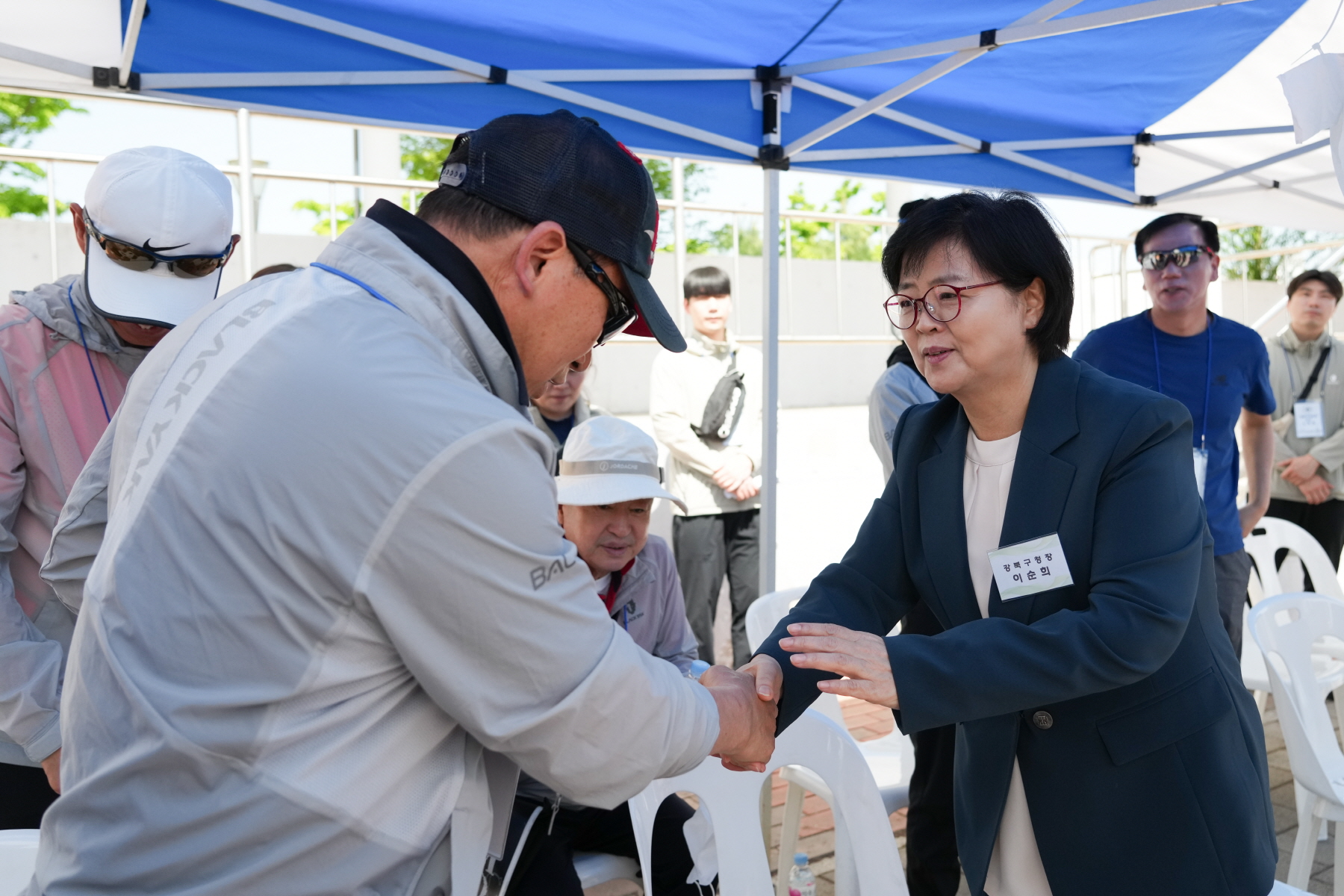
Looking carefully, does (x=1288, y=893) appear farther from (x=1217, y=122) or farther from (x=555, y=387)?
(x=1217, y=122)

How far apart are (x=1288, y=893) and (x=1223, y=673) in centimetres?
56

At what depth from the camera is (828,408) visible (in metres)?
13.5

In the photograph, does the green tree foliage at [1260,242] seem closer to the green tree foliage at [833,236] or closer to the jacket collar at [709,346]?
the green tree foliage at [833,236]

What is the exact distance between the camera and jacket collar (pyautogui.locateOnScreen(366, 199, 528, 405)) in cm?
114

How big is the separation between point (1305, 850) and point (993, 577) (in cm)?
196

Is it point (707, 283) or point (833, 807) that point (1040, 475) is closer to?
point (833, 807)

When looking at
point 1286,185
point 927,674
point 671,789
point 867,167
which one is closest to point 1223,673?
point 927,674

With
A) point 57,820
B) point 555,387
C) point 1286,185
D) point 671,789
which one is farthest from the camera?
point 1286,185

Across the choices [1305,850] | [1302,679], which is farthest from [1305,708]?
[1305,850]

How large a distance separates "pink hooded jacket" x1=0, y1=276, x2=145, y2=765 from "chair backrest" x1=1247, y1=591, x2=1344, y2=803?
9.16 feet

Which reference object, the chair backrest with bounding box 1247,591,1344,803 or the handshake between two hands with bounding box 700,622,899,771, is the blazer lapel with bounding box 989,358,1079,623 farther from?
the chair backrest with bounding box 1247,591,1344,803

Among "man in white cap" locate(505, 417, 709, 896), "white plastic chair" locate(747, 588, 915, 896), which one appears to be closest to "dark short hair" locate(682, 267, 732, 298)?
"man in white cap" locate(505, 417, 709, 896)

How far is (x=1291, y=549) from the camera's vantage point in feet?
14.5

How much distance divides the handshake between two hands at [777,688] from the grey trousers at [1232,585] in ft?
8.28
